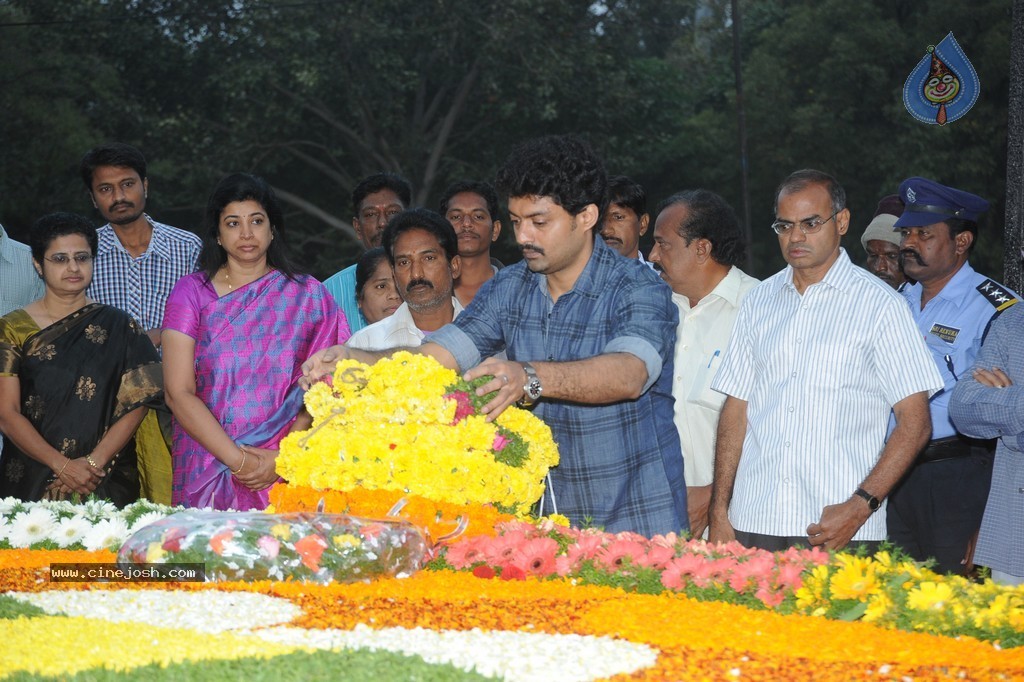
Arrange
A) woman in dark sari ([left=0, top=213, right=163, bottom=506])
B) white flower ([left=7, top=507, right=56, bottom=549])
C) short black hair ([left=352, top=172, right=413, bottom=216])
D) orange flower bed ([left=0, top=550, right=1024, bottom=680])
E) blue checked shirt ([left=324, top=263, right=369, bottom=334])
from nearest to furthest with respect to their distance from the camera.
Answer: orange flower bed ([left=0, top=550, right=1024, bottom=680]), white flower ([left=7, top=507, right=56, bottom=549]), woman in dark sari ([left=0, top=213, right=163, bottom=506]), blue checked shirt ([left=324, top=263, right=369, bottom=334]), short black hair ([left=352, top=172, right=413, bottom=216])

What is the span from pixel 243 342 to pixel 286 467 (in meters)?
1.63

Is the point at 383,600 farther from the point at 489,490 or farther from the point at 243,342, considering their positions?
the point at 243,342

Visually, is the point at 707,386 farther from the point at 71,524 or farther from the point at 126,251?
the point at 126,251

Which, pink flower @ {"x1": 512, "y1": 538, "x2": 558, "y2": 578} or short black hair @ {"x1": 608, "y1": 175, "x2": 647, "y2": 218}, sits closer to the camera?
pink flower @ {"x1": 512, "y1": 538, "x2": 558, "y2": 578}

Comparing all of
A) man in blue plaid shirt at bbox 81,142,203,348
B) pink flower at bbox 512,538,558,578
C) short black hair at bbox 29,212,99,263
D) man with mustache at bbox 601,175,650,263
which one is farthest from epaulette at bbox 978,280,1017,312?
short black hair at bbox 29,212,99,263

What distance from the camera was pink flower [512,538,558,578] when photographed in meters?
3.47

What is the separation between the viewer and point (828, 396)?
14.1 ft

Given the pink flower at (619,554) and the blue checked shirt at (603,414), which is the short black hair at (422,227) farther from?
the pink flower at (619,554)

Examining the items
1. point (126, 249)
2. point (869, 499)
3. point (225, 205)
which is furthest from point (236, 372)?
point (869, 499)

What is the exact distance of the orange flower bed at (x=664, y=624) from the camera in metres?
2.59

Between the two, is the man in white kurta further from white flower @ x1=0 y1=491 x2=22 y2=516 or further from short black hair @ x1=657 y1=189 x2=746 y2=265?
white flower @ x1=0 y1=491 x2=22 y2=516

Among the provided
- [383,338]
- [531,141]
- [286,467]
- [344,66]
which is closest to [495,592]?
[286,467]

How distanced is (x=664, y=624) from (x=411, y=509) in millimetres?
965

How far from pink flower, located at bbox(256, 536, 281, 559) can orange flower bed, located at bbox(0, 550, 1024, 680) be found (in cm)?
10
